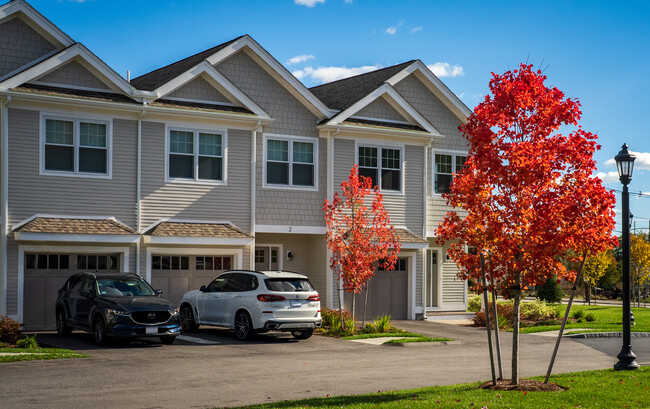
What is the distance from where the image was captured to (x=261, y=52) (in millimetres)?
25547

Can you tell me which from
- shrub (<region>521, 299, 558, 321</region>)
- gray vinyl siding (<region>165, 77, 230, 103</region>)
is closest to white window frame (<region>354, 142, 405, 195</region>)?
gray vinyl siding (<region>165, 77, 230, 103</region>)

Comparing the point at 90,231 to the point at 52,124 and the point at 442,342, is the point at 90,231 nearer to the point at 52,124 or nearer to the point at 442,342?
the point at 52,124

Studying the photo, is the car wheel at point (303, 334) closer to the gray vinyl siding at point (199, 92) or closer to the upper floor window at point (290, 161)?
the upper floor window at point (290, 161)

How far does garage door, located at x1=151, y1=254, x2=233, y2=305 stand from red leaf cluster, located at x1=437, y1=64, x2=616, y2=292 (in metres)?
13.4

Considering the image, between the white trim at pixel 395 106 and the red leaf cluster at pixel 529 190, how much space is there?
1441cm

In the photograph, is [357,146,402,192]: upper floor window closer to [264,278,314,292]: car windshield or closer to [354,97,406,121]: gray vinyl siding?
[354,97,406,121]: gray vinyl siding

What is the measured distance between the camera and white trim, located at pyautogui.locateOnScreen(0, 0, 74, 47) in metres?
21.8

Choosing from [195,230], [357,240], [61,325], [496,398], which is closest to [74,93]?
[195,230]

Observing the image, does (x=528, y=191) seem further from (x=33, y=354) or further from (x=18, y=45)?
(x=18, y=45)

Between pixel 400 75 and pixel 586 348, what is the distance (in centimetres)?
1219

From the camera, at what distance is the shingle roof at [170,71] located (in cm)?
2447

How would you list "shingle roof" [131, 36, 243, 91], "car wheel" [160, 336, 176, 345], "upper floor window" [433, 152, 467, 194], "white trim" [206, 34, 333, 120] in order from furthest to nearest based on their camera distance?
"upper floor window" [433, 152, 467, 194]
"white trim" [206, 34, 333, 120]
"shingle roof" [131, 36, 243, 91]
"car wheel" [160, 336, 176, 345]

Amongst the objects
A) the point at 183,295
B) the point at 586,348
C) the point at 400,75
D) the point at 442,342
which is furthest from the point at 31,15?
the point at 586,348

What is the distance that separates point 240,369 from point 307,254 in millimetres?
12581
